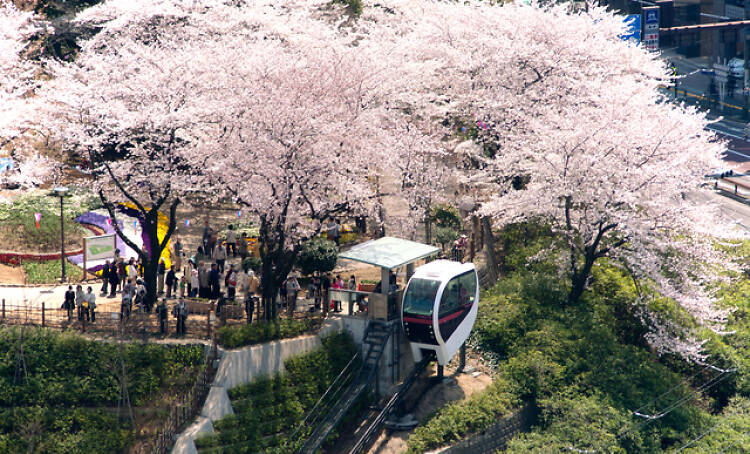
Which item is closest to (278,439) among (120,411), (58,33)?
A: (120,411)

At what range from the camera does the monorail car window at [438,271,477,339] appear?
33969 millimetres

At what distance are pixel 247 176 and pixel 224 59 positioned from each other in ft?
21.7

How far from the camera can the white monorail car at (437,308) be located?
33.7 m

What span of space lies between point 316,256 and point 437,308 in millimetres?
5708

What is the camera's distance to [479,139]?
46.3 m

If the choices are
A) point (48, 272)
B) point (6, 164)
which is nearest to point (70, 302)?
point (48, 272)

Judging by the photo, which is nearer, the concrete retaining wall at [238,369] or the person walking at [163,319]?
the concrete retaining wall at [238,369]

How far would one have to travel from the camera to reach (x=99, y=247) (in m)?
37.1

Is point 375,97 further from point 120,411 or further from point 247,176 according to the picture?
point 120,411

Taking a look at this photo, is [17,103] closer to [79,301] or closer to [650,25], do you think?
[79,301]

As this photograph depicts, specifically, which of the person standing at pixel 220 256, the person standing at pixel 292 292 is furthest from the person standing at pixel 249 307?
the person standing at pixel 220 256

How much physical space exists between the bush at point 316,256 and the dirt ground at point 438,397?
5.75 meters

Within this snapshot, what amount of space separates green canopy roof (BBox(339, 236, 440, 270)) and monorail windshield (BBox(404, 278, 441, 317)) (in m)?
0.99

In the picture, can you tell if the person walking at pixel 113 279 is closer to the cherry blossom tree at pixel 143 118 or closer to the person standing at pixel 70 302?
the cherry blossom tree at pixel 143 118
